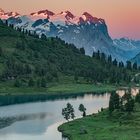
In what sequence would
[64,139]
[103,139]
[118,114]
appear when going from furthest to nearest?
1. [118,114]
2. [64,139]
3. [103,139]

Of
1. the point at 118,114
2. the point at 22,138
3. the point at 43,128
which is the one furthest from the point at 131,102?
the point at 22,138

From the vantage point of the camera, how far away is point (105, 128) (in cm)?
16975

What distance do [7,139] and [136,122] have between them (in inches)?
1834

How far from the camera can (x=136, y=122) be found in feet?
572

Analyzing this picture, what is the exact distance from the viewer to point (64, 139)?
16712cm

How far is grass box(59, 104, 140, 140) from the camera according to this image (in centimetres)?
15612

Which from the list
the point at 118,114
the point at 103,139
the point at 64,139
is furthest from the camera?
the point at 118,114

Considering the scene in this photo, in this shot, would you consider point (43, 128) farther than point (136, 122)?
Yes

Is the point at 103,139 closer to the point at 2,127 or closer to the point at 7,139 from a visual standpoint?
the point at 7,139

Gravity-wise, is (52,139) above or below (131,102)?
below

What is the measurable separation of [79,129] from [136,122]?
20.9m

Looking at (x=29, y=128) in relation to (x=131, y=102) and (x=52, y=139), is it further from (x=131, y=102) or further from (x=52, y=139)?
(x=131, y=102)

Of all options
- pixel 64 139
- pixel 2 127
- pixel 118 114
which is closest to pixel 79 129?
pixel 64 139

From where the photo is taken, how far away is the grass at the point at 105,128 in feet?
512
